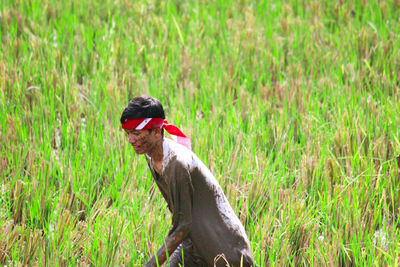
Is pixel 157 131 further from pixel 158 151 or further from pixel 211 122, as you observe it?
A: pixel 211 122

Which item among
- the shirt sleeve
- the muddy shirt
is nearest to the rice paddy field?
the muddy shirt

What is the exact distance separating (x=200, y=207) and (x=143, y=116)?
0.36 metres

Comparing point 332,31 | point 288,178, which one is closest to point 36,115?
point 288,178

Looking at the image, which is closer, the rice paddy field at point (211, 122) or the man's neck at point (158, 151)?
A: the man's neck at point (158, 151)

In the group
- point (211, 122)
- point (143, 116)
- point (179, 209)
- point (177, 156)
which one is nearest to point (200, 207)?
point (179, 209)

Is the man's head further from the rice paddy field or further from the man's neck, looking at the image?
the rice paddy field

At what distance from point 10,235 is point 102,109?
131cm

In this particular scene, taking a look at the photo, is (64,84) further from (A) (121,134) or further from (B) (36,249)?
(B) (36,249)

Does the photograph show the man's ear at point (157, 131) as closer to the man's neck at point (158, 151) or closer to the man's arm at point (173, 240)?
the man's neck at point (158, 151)

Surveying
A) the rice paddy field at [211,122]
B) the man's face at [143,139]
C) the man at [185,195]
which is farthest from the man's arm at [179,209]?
the rice paddy field at [211,122]

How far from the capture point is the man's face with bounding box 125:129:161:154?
71.8 inches

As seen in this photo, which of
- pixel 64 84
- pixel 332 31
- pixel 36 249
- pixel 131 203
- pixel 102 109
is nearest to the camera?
pixel 36 249

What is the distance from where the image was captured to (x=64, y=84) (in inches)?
144

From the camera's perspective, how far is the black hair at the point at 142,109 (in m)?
1.80
